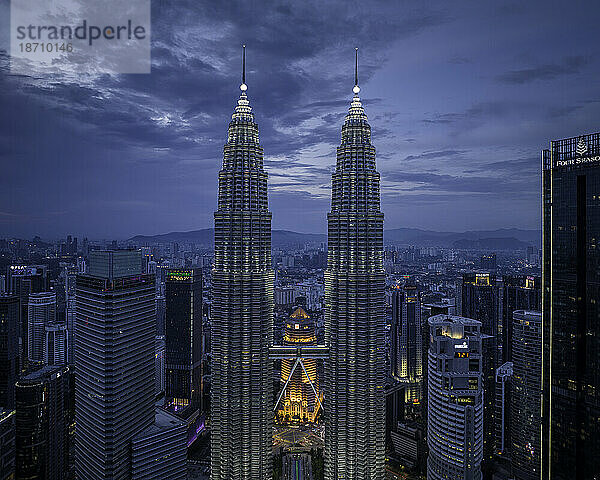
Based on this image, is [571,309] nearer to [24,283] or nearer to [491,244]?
[491,244]

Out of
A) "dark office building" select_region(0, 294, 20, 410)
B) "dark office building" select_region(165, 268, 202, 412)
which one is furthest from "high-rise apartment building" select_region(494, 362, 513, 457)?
"dark office building" select_region(0, 294, 20, 410)

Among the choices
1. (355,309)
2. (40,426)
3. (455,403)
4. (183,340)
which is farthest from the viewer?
(183,340)

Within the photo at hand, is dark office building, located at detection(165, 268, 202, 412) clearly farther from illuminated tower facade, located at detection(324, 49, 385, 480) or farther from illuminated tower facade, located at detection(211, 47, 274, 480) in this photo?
illuminated tower facade, located at detection(324, 49, 385, 480)

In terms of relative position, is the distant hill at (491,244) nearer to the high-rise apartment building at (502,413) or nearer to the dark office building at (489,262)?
the dark office building at (489,262)

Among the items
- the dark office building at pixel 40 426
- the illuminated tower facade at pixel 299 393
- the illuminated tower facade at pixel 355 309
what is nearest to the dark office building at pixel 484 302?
the illuminated tower facade at pixel 355 309

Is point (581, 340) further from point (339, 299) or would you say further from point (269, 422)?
point (269, 422)

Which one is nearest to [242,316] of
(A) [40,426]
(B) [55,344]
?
(A) [40,426]
